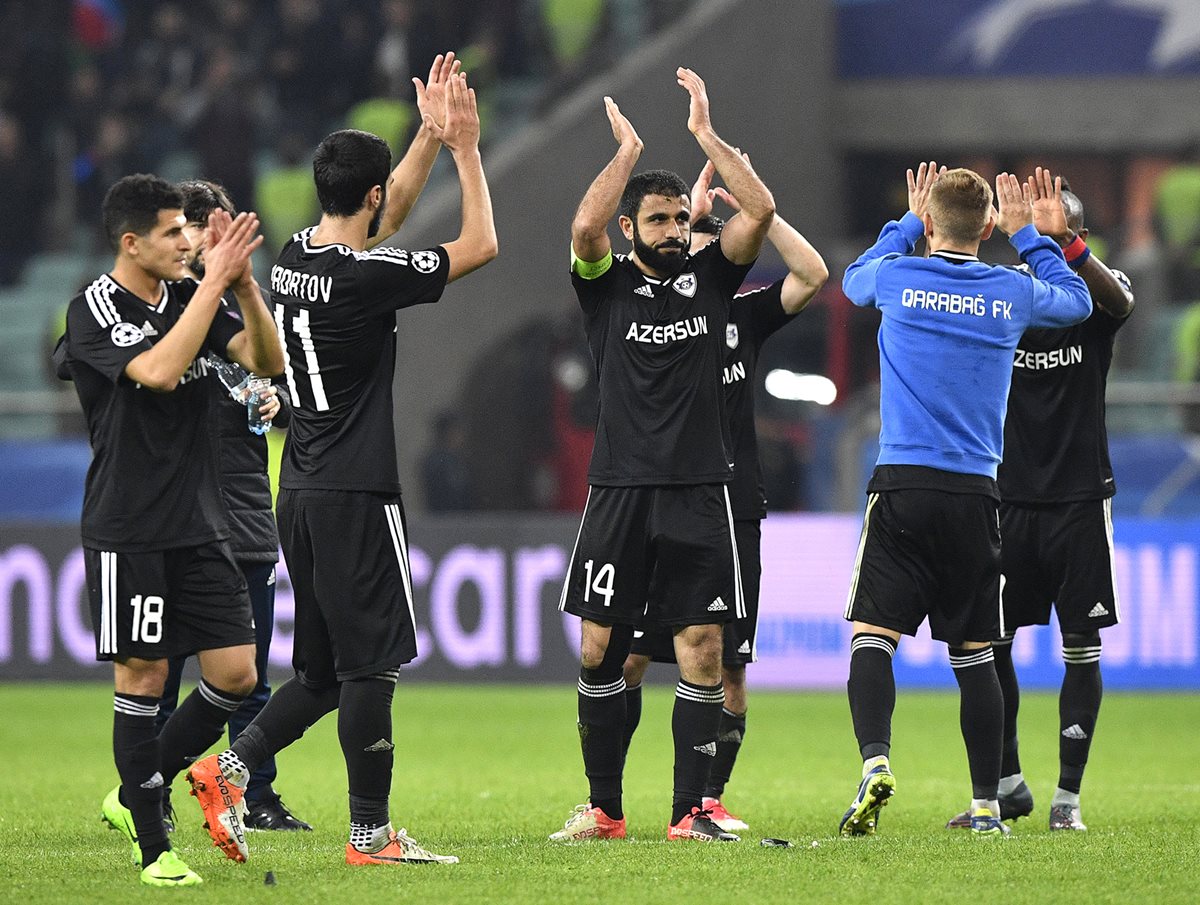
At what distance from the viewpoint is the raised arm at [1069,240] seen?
683 cm

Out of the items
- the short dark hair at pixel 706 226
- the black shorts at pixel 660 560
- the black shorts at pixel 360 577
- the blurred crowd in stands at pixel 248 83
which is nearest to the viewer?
the black shorts at pixel 360 577

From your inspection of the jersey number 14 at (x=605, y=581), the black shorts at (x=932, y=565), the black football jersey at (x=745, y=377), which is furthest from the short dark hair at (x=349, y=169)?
the black shorts at (x=932, y=565)

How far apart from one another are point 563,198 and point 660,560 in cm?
1182

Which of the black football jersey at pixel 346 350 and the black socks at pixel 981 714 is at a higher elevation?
the black football jersey at pixel 346 350

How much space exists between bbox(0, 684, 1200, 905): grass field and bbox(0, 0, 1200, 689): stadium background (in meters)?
0.78

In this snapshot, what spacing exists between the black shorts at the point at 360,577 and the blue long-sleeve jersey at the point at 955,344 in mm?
1805

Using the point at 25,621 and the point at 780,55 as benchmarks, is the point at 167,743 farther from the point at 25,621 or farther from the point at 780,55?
the point at 780,55

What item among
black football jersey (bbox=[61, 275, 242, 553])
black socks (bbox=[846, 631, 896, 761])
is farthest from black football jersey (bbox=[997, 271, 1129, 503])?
black football jersey (bbox=[61, 275, 242, 553])

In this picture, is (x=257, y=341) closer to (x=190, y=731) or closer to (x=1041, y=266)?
(x=190, y=731)

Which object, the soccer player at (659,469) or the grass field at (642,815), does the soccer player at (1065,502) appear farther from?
the soccer player at (659,469)

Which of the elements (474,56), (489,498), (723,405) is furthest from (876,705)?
(474,56)

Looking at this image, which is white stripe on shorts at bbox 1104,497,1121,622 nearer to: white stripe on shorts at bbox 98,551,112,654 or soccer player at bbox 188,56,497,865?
soccer player at bbox 188,56,497,865

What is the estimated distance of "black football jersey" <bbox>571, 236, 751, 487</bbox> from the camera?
649cm

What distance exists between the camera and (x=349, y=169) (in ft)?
19.5
